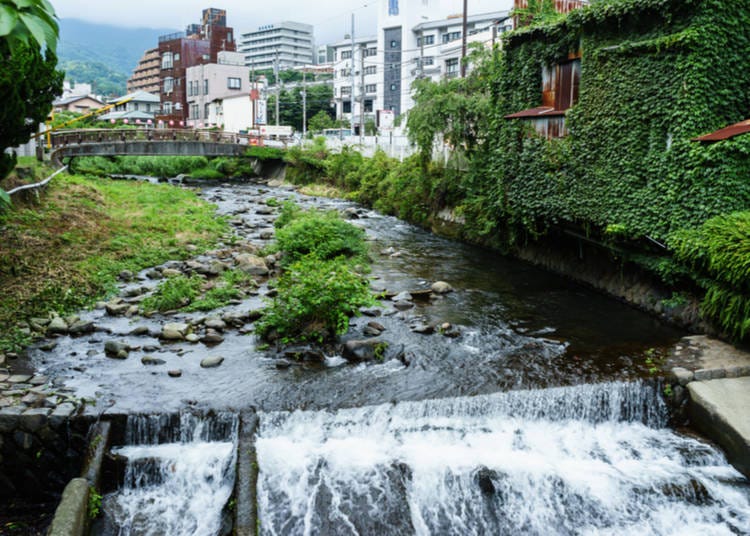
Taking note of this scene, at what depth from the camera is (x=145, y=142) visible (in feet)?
132

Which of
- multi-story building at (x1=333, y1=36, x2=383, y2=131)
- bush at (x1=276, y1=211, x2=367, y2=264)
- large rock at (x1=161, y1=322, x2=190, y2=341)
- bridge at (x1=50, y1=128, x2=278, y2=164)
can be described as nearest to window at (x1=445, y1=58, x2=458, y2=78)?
multi-story building at (x1=333, y1=36, x2=383, y2=131)

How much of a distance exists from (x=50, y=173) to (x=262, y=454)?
60.3ft

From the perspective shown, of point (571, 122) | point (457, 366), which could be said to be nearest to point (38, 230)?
point (457, 366)

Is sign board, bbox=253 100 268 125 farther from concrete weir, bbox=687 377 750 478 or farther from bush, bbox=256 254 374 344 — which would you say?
concrete weir, bbox=687 377 750 478

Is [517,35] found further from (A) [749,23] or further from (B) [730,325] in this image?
(B) [730,325]

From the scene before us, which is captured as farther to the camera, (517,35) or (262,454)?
(517,35)

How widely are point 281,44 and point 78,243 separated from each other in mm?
148304

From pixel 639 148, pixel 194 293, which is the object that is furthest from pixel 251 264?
pixel 639 148

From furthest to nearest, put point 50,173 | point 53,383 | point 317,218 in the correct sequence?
1. point 50,173
2. point 317,218
3. point 53,383

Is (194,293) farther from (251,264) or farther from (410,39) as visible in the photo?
(410,39)

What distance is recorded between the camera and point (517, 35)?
18.1 metres

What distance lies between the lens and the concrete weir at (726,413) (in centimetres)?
866

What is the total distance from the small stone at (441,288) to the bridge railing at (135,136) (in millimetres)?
26413

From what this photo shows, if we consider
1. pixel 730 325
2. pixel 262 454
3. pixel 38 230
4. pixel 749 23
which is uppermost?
pixel 749 23
